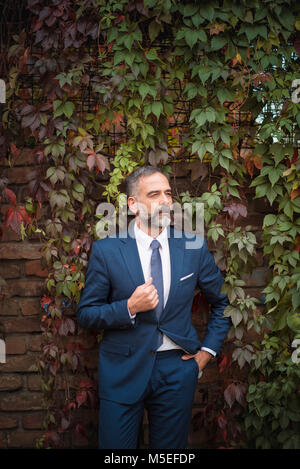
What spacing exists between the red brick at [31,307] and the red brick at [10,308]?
41mm

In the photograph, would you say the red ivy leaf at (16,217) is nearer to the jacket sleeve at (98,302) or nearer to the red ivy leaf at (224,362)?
the jacket sleeve at (98,302)

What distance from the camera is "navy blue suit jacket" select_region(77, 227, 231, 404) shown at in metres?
2.06

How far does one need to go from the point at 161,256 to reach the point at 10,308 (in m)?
1.06

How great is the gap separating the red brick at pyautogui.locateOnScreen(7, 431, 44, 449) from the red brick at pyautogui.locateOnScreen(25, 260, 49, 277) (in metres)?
0.96

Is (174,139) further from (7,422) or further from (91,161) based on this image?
(7,422)

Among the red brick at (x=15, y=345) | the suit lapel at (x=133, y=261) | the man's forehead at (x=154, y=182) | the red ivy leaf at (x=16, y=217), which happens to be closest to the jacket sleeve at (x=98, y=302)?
the suit lapel at (x=133, y=261)

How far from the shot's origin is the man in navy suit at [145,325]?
2068 mm

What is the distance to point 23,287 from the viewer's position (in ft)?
8.71

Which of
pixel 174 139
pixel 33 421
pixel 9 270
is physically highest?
pixel 174 139

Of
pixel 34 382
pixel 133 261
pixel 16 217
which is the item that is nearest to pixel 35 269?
pixel 16 217

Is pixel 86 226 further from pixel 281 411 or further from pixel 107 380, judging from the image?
pixel 281 411

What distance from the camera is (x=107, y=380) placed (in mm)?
2119

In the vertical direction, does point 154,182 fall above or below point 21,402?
above

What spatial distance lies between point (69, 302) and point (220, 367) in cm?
92
